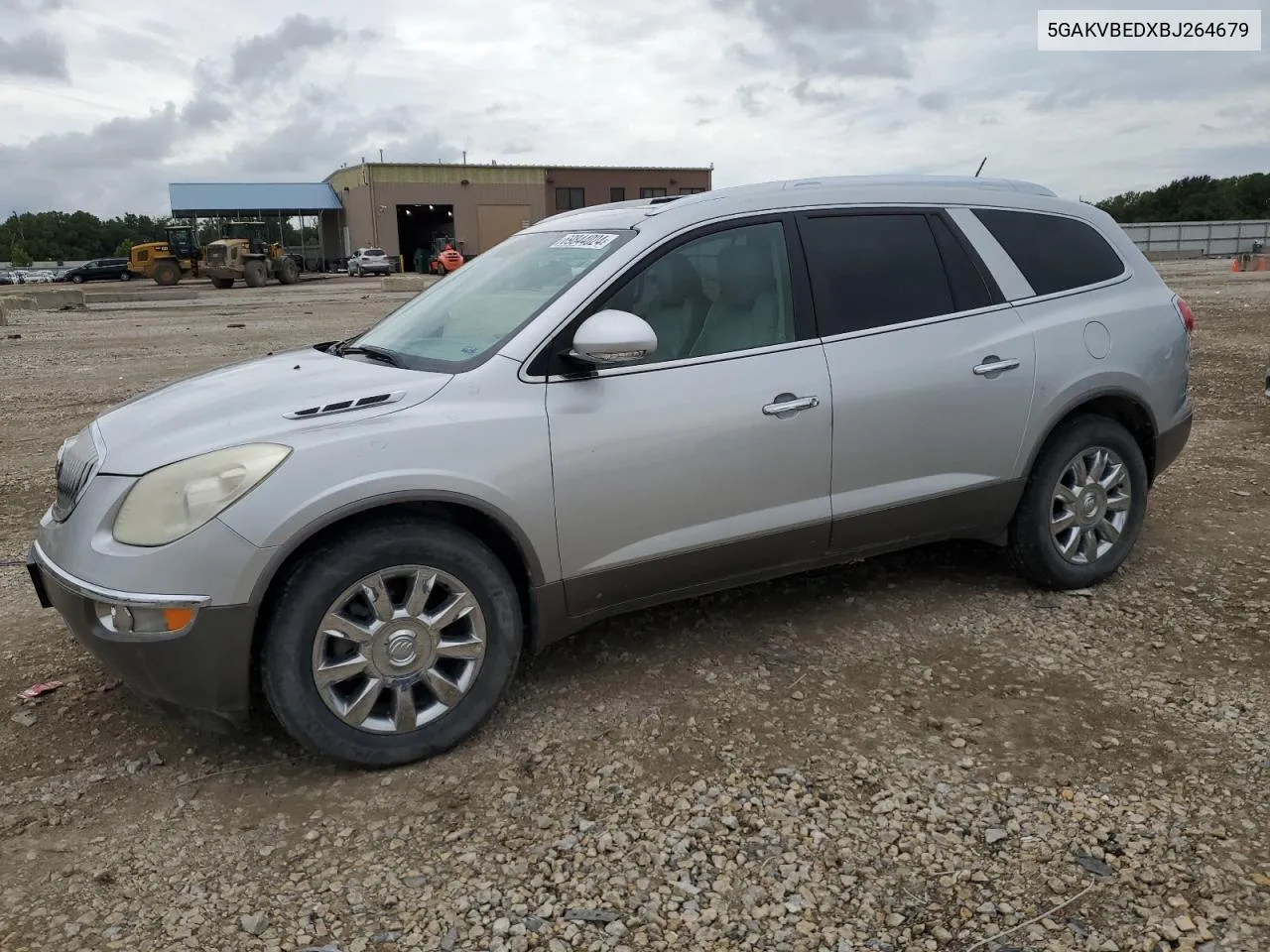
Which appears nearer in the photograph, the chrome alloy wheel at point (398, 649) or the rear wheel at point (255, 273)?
the chrome alloy wheel at point (398, 649)

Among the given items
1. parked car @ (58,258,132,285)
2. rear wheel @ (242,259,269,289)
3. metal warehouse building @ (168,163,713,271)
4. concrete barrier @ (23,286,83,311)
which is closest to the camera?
concrete barrier @ (23,286,83,311)

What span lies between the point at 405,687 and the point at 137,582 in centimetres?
84

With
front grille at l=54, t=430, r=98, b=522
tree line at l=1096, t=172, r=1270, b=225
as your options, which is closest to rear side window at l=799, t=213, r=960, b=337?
front grille at l=54, t=430, r=98, b=522

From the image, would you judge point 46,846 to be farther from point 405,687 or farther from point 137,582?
point 405,687

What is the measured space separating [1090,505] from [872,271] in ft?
5.02

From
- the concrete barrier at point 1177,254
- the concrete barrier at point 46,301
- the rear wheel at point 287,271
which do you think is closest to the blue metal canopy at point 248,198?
the rear wheel at point 287,271

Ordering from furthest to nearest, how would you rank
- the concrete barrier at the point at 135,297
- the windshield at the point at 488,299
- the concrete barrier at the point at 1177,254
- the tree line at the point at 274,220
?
the tree line at the point at 274,220
the concrete barrier at the point at 1177,254
the concrete barrier at the point at 135,297
the windshield at the point at 488,299

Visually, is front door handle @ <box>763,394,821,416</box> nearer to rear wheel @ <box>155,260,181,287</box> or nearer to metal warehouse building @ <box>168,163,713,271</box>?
rear wheel @ <box>155,260,181,287</box>

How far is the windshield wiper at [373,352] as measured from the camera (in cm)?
360

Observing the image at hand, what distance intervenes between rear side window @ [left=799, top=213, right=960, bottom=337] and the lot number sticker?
0.78 meters

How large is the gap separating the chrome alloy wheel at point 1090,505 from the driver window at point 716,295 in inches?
63.0

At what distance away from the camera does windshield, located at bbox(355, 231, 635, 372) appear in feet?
11.4

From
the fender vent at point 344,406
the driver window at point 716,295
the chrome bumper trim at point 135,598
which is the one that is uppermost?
the driver window at point 716,295

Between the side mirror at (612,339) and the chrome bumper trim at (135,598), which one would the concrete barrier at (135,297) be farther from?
the side mirror at (612,339)
